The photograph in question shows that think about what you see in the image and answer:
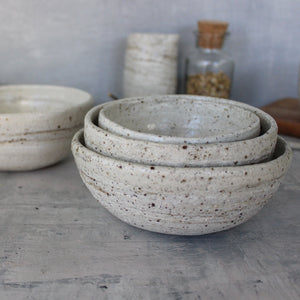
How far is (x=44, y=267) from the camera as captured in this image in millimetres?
522

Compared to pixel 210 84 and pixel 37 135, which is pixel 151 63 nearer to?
pixel 210 84

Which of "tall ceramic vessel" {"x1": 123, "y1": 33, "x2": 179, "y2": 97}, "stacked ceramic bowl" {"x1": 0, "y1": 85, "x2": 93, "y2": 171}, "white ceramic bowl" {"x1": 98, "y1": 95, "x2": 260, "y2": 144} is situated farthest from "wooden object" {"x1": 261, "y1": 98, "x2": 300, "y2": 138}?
"stacked ceramic bowl" {"x1": 0, "y1": 85, "x2": 93, "y2": 171}

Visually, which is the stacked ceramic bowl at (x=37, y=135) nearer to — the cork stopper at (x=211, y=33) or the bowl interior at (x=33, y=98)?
the bowl interior at (x=33, y=98)

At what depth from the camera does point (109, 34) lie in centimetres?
118

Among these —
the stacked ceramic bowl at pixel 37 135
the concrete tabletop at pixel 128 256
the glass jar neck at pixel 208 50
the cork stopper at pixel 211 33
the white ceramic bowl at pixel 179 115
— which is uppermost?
the cork stopper at pixel 211 33

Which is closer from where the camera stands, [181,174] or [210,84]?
[181,174]

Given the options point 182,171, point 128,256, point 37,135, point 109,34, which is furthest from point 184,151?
point 109,34

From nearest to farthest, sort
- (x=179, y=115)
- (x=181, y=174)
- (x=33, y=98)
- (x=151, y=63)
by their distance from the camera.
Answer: (x=181, y=174) < (x=179, y=115) < (x=33, y=98) < (x=151, y=63)

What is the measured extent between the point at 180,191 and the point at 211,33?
71 centimetres

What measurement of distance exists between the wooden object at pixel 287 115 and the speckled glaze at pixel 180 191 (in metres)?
0.51

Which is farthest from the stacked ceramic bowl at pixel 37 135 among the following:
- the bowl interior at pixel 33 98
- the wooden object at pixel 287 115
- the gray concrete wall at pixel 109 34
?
Answer: the wooden object at pixel 287 115

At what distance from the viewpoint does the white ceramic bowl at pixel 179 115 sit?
0.66 m

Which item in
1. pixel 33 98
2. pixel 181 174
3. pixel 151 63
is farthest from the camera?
pixel 151 63

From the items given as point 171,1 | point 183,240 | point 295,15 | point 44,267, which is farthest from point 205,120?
point 295,15
